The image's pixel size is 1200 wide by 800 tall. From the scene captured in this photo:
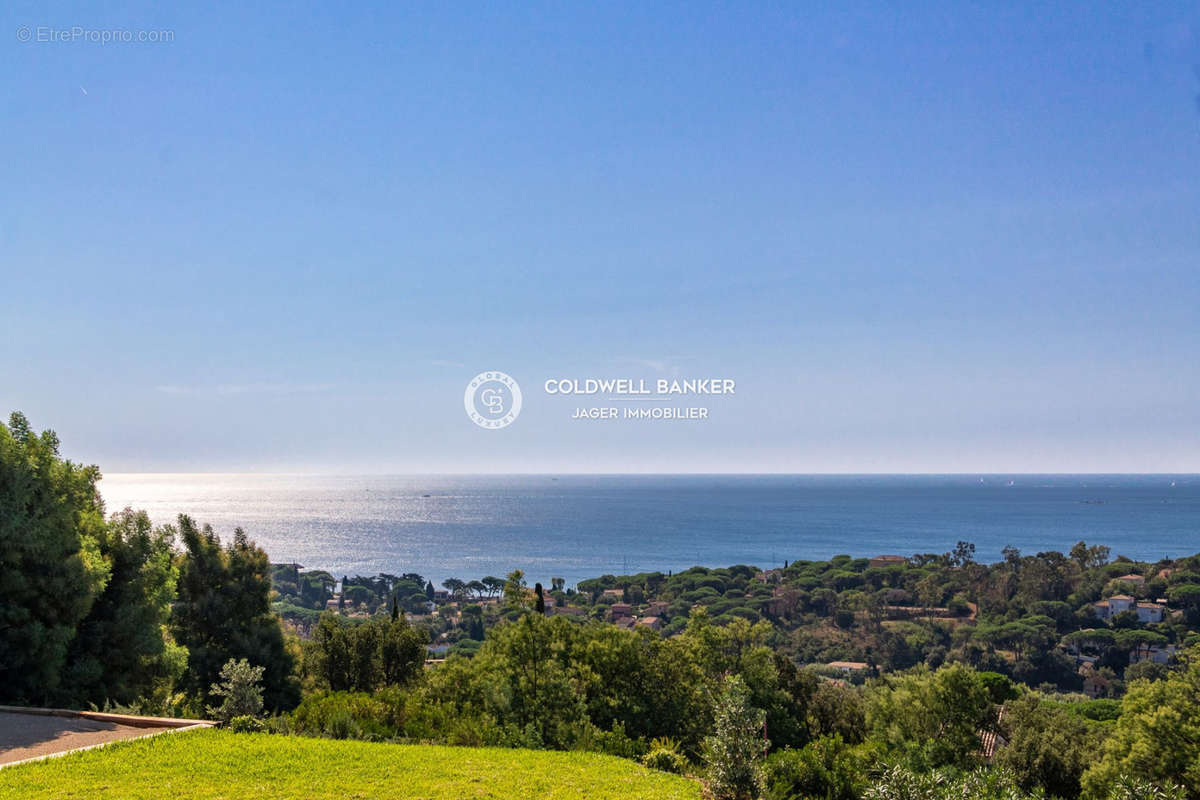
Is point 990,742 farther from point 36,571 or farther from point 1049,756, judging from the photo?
point 36,571

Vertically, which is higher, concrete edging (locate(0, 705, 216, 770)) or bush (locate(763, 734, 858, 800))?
concrete edging (locate(0, 705, 216, 770))

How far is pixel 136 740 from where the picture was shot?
29.3ft

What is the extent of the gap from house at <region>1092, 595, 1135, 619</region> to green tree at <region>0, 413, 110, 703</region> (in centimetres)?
7597

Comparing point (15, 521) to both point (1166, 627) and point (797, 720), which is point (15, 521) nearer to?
point (797, 720)

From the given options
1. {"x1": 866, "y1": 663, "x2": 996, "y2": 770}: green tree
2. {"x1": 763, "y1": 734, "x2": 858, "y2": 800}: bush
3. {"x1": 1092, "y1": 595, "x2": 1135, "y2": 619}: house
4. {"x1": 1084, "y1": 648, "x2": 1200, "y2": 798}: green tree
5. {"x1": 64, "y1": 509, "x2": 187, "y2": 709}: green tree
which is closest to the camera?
{"x1": 763, "y1": 734, "x2": 858, "y2": 800}: bush

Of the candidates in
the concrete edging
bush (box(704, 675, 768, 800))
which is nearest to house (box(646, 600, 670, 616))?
the concrete edging

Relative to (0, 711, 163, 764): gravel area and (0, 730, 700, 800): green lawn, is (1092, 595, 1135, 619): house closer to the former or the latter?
(0, 730, 700, 800): green lawn

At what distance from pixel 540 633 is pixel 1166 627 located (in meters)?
64.6

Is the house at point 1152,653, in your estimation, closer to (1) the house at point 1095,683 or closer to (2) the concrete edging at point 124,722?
(1) the house at point 1095,683

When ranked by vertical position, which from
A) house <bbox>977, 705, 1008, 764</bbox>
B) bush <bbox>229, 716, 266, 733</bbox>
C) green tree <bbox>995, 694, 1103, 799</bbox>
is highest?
bush <bbox>229, 716, 266, 733</bbox>

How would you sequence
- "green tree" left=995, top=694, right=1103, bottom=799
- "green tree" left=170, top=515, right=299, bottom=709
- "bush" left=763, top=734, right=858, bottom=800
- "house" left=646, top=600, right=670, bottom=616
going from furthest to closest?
1. "house" left=646, top=600, right=670, bottom=616
2. "green tree" left=995, top=694, right=1103, bottom=799
3. "green tree" left=170, top=515, right=299, bottom=709
4. "bush" left=763, top=734, right=858, bottom=800

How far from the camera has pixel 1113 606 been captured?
66.4 metres

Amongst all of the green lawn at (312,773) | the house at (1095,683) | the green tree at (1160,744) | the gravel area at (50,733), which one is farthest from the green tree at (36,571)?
the house at (1095,683)

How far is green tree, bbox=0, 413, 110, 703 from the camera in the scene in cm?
1234
